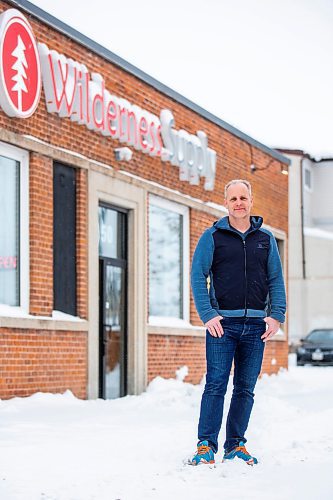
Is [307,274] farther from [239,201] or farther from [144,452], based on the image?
[239,201]

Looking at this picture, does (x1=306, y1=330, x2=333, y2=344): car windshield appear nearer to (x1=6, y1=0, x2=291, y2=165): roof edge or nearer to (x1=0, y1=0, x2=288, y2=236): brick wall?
(x1=0, y1=0, x2=288, y2=236): brick wall

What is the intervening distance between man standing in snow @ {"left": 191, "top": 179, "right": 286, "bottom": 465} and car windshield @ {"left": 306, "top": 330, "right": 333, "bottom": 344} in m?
26.3

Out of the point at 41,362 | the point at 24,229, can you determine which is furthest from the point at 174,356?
the point at 24,229

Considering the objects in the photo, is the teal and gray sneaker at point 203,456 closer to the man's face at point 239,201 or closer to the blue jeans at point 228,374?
the blue jeans at point 228,374

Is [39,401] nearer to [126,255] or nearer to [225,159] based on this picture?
[126,255]

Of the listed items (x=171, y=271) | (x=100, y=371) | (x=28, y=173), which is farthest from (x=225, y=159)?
(x=28, y=173)

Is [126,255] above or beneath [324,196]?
beneath

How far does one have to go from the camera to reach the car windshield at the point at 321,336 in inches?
1325

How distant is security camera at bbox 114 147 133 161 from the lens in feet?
51.2

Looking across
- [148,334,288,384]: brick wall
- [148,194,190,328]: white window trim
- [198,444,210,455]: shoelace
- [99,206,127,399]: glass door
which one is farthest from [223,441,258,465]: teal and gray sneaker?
[148,194,190,328]: white window trim

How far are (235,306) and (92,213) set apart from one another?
7.74 metres

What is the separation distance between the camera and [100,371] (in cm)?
1543

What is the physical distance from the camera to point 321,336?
34250 mm

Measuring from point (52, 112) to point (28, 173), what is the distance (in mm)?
916
